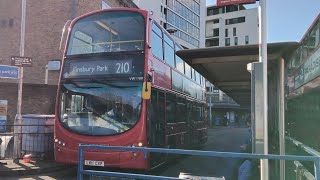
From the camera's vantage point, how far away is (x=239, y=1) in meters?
5.48

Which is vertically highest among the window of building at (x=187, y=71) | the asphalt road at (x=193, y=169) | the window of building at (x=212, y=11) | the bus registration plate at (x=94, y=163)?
the window of building at (x=212, y=11)

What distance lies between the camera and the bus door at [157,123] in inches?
419

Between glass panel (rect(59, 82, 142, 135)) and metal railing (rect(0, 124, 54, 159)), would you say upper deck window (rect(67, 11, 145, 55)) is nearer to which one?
glass panel (rect(59, 82, 142, 135))

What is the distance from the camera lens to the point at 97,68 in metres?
10.5

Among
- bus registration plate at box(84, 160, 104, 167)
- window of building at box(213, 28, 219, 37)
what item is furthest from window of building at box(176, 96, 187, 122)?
window of building at box(213, 28, 219, 37)

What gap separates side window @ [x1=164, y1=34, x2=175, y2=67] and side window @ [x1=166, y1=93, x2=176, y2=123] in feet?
3.66

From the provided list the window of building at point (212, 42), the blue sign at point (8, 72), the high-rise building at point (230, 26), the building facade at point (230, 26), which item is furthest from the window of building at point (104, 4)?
the window of building at point (212, 42)

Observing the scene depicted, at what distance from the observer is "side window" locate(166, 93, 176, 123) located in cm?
1225

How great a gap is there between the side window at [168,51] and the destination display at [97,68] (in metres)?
2.32

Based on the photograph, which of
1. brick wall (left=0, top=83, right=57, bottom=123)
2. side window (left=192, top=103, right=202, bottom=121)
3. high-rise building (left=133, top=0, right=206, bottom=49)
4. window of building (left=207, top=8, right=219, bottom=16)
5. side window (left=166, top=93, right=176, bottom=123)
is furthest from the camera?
window of building (left=207, top=8, right=219, bottom=16)

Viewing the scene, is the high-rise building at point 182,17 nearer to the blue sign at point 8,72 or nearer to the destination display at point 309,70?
the blue sign at point 8,72

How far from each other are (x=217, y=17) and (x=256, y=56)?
8779 centimetres

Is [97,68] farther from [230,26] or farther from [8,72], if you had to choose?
[230,26]

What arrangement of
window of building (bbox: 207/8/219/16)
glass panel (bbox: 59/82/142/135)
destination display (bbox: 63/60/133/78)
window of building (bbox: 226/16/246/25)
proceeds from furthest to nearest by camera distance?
window of building (bbox: 207/8/219/16)
window of building (bbox: 226/16/246/25)
destination display (bbox: 63/60/133/78)
glass panel (bbox: 59/82/142/135)
